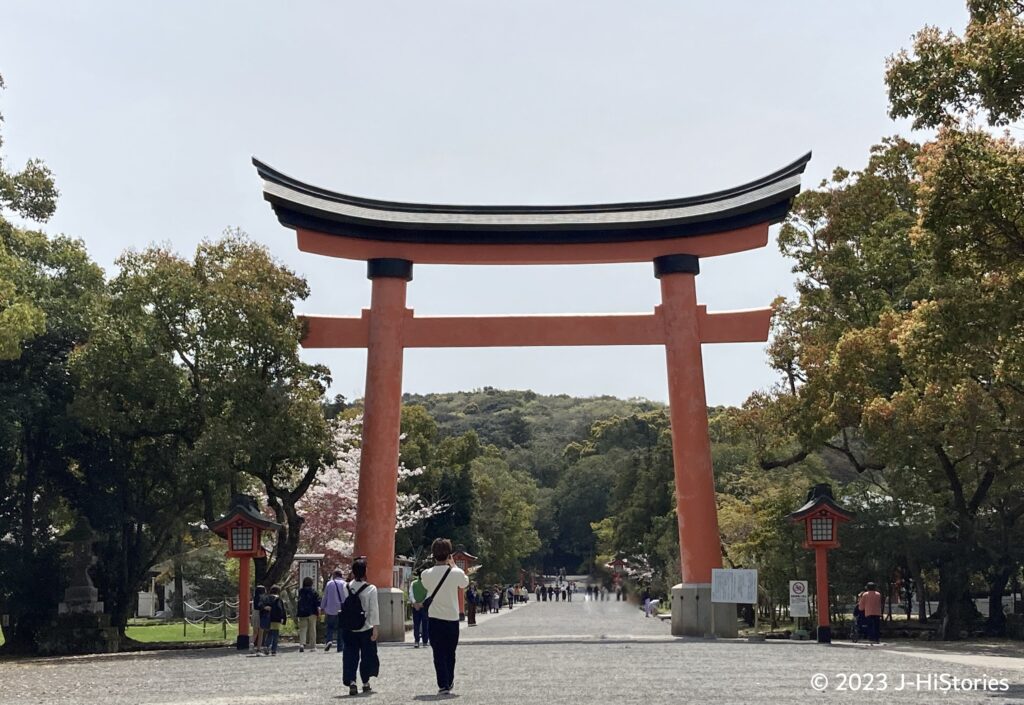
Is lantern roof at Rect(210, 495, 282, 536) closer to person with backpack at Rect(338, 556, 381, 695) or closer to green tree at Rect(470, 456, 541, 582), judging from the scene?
person with backpack at Rect(338, 556, 381, 695)

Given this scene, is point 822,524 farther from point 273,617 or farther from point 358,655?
point 358,655

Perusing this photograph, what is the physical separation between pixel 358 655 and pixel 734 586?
11.7 m

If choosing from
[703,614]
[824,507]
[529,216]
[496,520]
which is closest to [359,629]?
[703,614]

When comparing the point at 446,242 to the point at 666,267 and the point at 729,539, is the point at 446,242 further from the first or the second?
the point at 729,539

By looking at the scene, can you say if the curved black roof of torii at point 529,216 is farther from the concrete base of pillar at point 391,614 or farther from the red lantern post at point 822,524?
the concrete base of pillar at point 391,614

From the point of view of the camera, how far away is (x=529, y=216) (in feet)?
76.5

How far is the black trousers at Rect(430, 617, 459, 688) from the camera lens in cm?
1027

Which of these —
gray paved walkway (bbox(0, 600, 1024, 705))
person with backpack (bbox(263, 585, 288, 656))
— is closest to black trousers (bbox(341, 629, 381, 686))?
gray paved walkway (bbox(0, 600, 1024, 705))

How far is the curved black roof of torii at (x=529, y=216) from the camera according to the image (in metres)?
22.6

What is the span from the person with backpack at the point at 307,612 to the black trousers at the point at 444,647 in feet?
29.0

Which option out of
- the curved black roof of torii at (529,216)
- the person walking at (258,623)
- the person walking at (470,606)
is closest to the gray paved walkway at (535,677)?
the person walking at (258,623)

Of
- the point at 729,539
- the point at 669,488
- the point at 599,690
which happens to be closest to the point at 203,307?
the point at 599,690

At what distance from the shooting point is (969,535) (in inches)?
915

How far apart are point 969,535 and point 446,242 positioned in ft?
40.2
